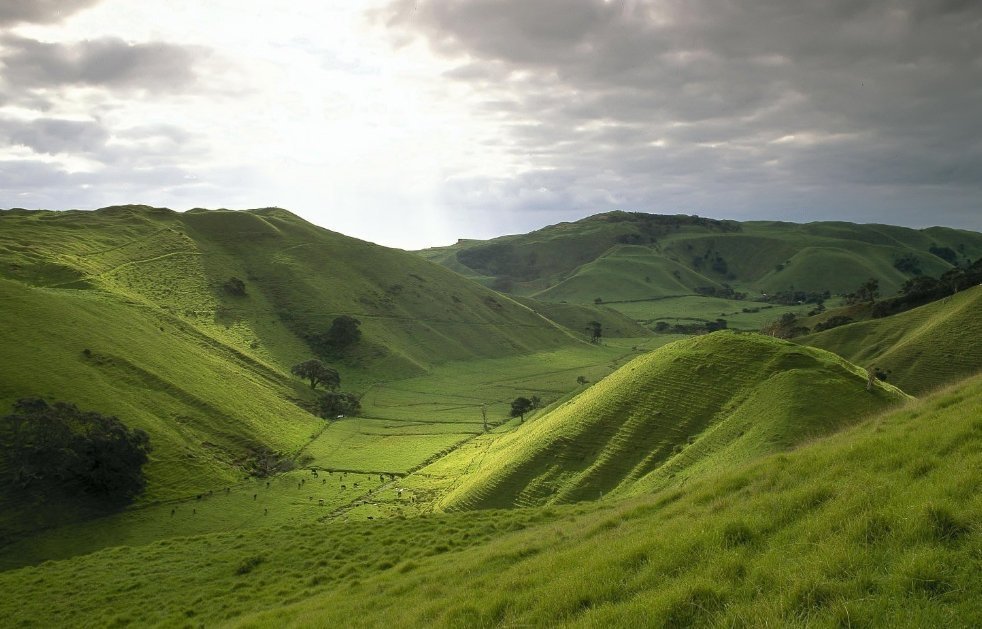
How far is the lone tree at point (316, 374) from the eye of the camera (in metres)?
113

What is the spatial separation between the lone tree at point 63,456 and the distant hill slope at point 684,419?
1393 inches

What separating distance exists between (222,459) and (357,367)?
62391mm

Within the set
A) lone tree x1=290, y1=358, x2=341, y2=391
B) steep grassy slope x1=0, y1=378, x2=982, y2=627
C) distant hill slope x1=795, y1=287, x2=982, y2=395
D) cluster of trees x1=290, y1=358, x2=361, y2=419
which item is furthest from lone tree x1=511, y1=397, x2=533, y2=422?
steep grassy slope x1=0, y1=378, x2=982, y2=627

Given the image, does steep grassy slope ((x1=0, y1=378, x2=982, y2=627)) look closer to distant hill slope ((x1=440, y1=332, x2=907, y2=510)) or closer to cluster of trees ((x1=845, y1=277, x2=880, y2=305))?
distant hill slope ((x1=440, y1=332, x2=907, y2=510))

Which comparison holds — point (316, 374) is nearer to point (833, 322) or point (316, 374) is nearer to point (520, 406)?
point (520, 406)

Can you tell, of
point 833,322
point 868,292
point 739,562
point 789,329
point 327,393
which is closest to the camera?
point 739,562

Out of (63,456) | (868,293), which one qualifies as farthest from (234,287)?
(868,293)

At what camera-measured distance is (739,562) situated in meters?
11.9

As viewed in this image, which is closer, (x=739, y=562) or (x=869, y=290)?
(x=739, y=562)

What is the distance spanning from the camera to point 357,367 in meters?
134

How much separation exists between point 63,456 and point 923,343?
119 meters

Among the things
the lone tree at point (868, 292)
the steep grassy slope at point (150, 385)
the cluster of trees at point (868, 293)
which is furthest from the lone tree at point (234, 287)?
the lone tree at point (868, 292)

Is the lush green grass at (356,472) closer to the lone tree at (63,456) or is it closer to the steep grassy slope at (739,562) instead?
the lone tree at (63,456)

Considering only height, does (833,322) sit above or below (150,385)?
above
